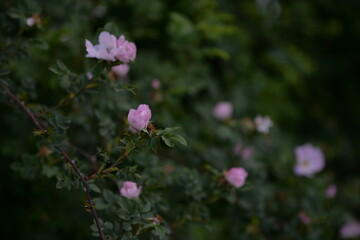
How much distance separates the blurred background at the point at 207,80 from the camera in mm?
1804

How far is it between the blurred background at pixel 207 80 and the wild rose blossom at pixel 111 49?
55 mm

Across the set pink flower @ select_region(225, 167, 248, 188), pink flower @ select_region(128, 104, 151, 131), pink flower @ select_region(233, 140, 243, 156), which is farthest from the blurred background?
pink flower @ select_region(128, 104, 151, 131)

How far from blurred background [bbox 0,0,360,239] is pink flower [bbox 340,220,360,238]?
58 mm

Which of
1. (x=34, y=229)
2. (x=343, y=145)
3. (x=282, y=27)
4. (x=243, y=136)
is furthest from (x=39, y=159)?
(x=343, y=145)

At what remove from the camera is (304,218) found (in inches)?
73.5

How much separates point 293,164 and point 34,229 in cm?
121

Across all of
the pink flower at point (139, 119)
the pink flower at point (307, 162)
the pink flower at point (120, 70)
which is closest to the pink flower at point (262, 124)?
the pink flower at point (307, 162)

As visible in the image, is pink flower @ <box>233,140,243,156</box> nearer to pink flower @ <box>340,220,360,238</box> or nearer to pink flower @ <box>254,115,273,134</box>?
pink flower @ <box>254,115,273,134</box>

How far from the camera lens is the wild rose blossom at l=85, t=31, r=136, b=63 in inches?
46.1

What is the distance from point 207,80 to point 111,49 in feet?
3.87

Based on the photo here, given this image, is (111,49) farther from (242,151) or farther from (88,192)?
(242,151)

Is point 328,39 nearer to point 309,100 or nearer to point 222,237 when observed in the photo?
point 309,100

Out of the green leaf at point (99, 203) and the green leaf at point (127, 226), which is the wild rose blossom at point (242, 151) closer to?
the green leaf at point (99, 203)

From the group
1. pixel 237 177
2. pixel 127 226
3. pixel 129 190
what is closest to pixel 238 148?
pixel 237 177
